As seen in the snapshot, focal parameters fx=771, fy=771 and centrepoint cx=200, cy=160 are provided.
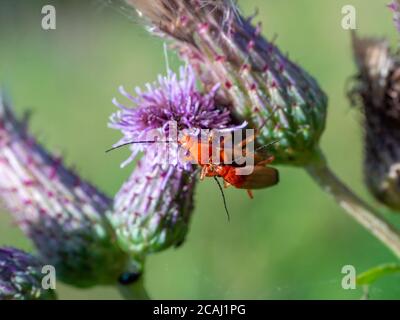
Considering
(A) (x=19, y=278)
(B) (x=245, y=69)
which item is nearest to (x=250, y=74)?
(B) (x=245, y=69)

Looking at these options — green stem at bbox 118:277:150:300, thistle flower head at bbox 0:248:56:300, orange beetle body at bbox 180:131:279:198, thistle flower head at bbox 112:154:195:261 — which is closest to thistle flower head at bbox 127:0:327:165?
orange beetle body at bbox 180:131:279:198

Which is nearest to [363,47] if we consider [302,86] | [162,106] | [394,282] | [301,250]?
[302,86]

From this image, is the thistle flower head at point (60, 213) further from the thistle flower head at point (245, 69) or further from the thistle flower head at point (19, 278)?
the thistle flower head at point (245, 69)

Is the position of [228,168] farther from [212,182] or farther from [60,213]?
[212,182]

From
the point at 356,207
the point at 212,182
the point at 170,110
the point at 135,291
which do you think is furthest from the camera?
the point at 212,182

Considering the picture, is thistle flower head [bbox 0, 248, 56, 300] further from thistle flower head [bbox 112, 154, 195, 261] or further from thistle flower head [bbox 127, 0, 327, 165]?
thistle flower head [bbox 127, 0, 327, 165]
